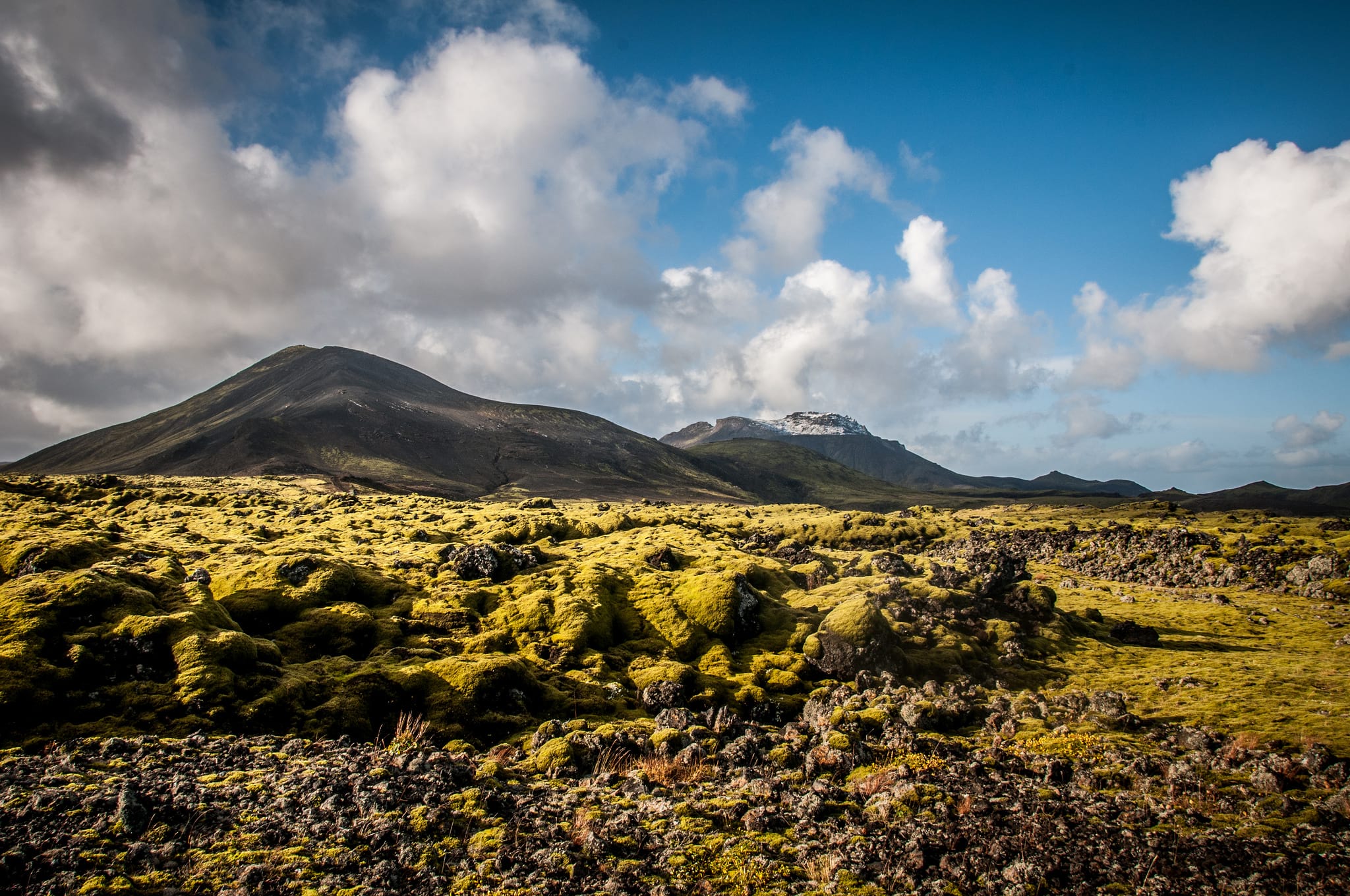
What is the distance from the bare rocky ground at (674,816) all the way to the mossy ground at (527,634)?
90.6 inches

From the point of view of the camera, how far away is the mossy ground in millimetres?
16484

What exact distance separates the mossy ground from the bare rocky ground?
2302mm

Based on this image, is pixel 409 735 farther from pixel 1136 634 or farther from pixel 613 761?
pixel 1136 634

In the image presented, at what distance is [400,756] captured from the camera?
47.9 ft

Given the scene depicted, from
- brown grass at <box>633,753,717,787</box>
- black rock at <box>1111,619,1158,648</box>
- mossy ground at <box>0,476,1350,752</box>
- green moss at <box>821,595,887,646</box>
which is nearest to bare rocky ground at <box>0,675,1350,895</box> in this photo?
brown grass at <box>633,753,717,787</box>

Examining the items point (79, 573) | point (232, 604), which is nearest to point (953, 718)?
point (232, 604)

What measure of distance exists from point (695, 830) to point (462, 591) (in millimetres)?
18142

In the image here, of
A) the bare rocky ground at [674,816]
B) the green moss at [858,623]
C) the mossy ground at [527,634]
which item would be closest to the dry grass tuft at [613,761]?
the bare rocky ground at [674,816]

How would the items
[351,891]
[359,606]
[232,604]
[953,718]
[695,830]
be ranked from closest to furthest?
[351,891], [695,830], [953,718], [232,604], [359,606]

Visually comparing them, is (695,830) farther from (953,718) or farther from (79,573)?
(79,573)

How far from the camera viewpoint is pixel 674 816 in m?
13.2

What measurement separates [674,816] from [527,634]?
13.1 metres

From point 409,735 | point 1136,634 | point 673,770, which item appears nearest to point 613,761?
point 673,770

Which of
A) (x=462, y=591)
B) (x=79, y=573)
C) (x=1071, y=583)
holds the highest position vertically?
(x=79, y=573)
